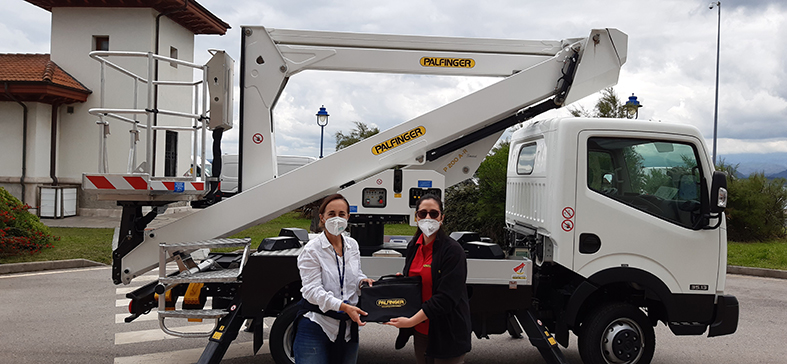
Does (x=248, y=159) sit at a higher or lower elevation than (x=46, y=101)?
lower

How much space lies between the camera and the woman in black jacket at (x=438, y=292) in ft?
10.8

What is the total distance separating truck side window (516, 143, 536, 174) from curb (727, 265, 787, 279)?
9030 millimetres

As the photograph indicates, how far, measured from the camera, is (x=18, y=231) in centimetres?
1207

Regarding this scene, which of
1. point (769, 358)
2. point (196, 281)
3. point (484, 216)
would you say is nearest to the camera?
point (196, 281)

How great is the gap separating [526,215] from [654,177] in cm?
129

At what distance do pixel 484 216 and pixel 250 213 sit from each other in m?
9.19

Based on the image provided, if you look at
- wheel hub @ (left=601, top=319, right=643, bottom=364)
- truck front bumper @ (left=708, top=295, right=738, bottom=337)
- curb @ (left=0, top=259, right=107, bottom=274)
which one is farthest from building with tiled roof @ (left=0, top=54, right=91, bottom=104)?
truck front bumper @ (left=708, top=295, right=738, bottom=337)

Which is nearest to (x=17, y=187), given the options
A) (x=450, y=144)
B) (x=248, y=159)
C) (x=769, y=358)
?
(x=248, y=159)

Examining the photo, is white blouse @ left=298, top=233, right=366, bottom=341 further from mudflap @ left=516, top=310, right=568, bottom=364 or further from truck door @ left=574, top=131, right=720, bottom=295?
truck door @ left=574, top=131, right=720, bottom=295

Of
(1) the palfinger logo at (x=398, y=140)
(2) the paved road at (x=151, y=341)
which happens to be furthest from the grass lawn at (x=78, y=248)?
(1) the palfinger logo at (x=398, y=140)

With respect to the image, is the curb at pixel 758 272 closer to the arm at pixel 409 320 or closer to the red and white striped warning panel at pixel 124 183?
the arm at pixel 409 320

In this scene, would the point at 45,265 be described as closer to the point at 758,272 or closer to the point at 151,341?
the point at 151,341

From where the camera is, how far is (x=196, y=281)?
485cm

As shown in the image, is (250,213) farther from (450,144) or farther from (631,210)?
(631,210)
